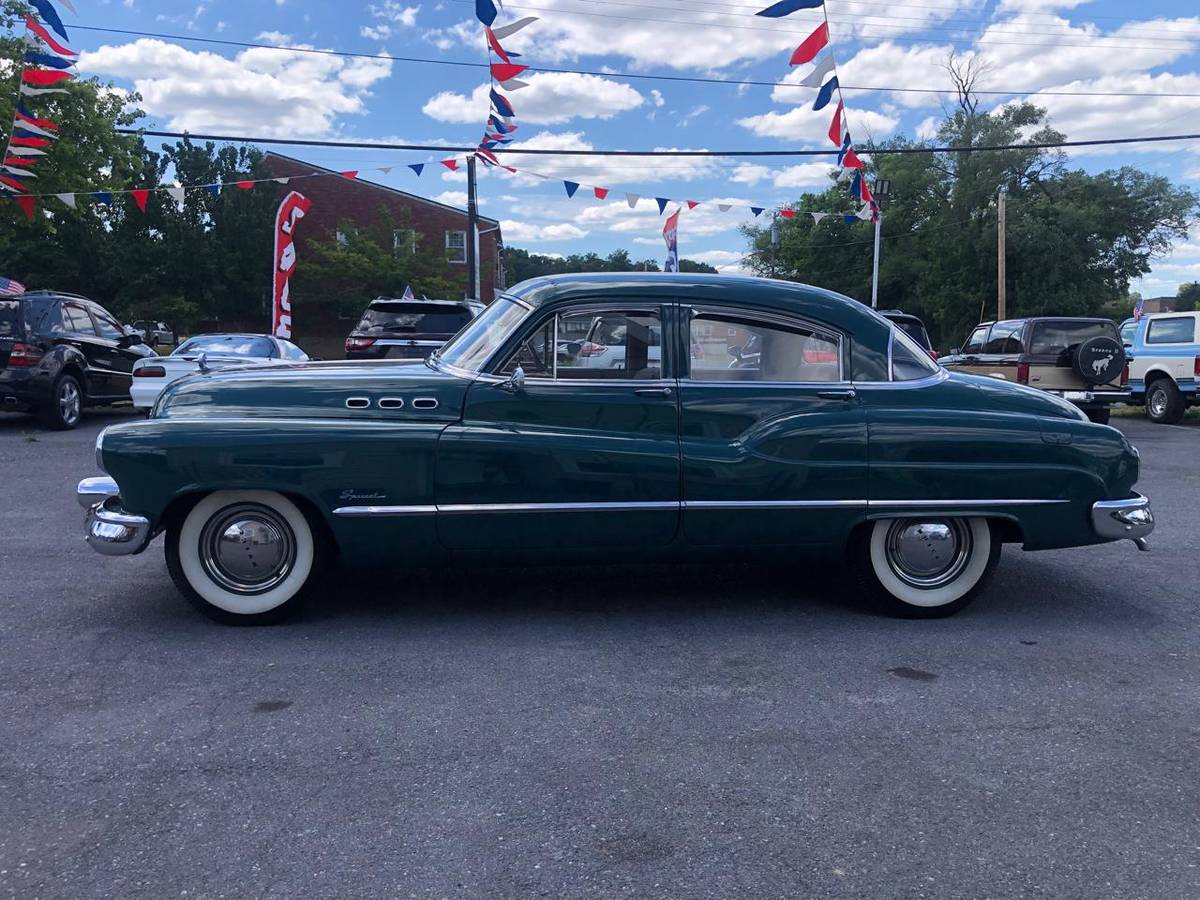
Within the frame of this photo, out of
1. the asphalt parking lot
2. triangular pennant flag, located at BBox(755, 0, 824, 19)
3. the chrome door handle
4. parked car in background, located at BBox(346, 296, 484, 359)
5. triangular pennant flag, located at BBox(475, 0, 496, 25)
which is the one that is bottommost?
the asphalt parking lot

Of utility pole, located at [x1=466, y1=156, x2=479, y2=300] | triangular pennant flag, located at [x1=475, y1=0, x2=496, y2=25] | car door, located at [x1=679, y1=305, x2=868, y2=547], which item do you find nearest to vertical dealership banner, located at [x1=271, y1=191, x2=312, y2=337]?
utility pole, located at [x1=466, y1=156, x2=479, y2=300]

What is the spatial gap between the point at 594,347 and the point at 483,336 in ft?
1.92

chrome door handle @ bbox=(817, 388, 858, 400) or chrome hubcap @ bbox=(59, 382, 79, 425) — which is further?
chrome hubcap @ bbox=(59, 382, 79, 425)

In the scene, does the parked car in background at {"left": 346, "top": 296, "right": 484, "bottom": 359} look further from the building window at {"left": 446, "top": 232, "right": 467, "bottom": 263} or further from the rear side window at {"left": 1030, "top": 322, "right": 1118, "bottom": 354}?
the building window at {"left": 446, "top": 232, "right": 467, "bottom": 263}

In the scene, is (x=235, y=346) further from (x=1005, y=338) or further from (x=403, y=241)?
(x=403, y=241)

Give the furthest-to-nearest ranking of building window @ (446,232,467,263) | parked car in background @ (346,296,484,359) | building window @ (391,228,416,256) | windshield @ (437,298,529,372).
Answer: building window @ (446,232,467,263) → building window @ (391,228,416,256) → parked car in background @ (346,296,484,359) → windshield @ (437,298,529,372)

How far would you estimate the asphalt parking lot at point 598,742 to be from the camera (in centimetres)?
259

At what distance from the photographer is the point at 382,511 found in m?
4.41

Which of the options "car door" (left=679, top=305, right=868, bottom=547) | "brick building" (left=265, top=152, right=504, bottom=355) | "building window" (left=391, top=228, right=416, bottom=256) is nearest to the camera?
"car door" (left=679, top=305, right=868, bottom=547)

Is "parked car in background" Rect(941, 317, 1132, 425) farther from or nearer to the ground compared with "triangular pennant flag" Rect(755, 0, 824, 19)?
nearer to the ground

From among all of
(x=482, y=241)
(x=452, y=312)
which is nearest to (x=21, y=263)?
(x=482, y=241)

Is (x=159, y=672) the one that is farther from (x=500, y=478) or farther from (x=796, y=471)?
(x=796, y=471)

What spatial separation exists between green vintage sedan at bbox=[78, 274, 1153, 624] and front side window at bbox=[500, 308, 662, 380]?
0.03 ft

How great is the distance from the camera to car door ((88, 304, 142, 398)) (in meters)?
13.9
